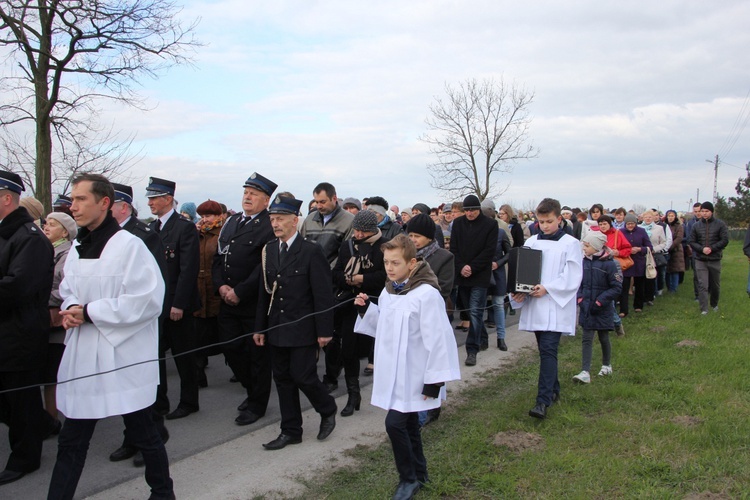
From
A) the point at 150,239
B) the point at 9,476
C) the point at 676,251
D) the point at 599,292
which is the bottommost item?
the point at 9,476

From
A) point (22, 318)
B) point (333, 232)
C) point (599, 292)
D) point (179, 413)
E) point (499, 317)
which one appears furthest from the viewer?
point (499, 317)

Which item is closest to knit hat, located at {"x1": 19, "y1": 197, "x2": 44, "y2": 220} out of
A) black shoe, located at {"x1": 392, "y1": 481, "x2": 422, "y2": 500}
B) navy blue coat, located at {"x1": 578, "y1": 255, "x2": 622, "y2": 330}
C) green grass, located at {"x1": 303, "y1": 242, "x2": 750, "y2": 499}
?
green grass, located at {"x1": 303, "y1": 242, "x2": 750, "y2": 499}

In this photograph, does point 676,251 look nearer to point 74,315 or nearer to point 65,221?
point 65,221

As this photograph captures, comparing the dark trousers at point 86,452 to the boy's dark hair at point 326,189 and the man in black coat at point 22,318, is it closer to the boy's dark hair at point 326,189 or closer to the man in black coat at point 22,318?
the man in black coat at point 22,318

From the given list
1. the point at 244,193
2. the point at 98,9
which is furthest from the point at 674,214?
the point at 98,9

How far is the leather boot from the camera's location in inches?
229

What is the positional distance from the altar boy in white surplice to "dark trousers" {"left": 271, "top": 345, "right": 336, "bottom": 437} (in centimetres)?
105

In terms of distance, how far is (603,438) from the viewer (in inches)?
197

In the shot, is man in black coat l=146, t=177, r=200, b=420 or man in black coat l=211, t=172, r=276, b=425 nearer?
man in black coat l=146, t=177, r=200, b=420

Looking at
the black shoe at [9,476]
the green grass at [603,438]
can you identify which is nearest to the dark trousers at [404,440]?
the green grass at [603,438]

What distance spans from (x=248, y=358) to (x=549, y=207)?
336 cm

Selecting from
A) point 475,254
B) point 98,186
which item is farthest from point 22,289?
point 475,254

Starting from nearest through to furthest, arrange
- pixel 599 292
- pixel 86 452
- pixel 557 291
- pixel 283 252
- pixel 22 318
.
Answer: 1. pixel 86 452
2. pixel 22 318
3. pixel 283 252
4. pixel 557 291
5. pixel 599 292

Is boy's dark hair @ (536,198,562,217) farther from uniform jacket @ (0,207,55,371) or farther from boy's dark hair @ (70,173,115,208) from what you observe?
uniform jacket @ (0,207,55,371)
